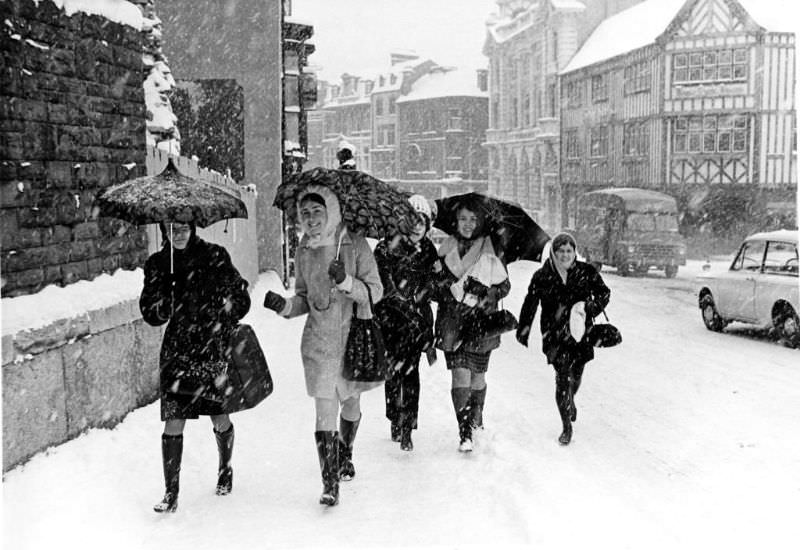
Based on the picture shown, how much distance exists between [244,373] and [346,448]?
42.1 inches

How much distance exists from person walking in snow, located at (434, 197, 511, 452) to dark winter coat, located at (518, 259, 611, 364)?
416mm

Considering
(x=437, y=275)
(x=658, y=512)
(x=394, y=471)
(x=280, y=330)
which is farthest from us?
(x=280, y=330)

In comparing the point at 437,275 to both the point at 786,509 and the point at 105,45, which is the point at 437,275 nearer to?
the point at 786,509

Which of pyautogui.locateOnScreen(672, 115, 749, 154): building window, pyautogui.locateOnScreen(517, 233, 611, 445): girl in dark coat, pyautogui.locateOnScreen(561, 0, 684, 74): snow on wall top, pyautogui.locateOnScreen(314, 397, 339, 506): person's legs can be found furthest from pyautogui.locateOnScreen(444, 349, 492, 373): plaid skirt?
pyautogui.locateOnScreen(561, 0, 684, 74): snow on wall top

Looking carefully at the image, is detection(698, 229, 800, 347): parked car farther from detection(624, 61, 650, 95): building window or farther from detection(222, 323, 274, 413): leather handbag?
detection(624, 61, 650, 95): building window

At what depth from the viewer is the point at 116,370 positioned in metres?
6.47

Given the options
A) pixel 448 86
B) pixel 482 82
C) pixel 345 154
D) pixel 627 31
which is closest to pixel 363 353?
pixel 345 154

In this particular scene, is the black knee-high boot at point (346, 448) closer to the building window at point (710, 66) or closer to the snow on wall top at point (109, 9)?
the snow on wall top at point (109, 9)

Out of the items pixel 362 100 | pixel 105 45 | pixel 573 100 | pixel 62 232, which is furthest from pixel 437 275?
pixel 362 100

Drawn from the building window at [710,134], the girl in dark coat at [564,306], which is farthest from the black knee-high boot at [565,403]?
the building window at [710,134]

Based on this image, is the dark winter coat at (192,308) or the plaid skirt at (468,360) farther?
the plaid skirt at (468,360)

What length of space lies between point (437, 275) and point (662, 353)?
5.97 meters

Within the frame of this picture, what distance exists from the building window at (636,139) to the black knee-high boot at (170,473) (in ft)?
91.0

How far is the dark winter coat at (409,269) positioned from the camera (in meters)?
6.01
